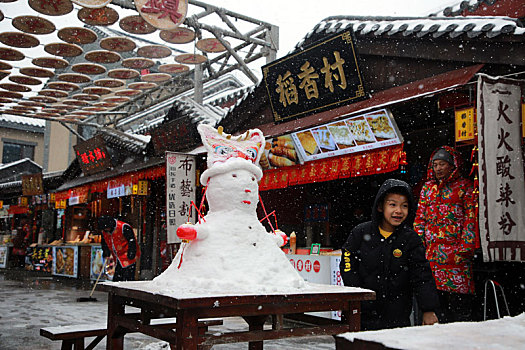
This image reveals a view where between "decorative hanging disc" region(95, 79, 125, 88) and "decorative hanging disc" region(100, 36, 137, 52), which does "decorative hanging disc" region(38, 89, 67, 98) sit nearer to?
"decorative hanging disc" region(95, 79, 125, 88)

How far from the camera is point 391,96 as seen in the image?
7.09 meters

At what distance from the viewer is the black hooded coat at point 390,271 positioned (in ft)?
10.8

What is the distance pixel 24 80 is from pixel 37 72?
0.80 meters

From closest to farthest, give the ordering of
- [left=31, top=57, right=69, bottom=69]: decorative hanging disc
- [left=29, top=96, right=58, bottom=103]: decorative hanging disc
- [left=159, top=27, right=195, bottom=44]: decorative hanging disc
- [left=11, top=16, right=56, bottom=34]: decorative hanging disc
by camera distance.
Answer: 1. [left=11, top=16, right=56, bottom=34]: decorative hanging disc
2. [left=159, top=27, right=195, bottom=44]: decorative hanging disc
3. [left=31, top=57, right=69, bottom=69]: decorative hanging disc
4. [left=29, top=96, right=58, bottom=103]: decorative hanging disc

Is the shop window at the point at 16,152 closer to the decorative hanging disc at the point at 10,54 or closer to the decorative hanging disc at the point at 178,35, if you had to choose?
the decorative hanging disc at the point at 10,54

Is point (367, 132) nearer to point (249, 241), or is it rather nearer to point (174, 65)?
point (249, 241)

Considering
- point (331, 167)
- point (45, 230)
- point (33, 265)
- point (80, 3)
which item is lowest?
point (33, 265)

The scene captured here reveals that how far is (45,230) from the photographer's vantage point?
20281 millimetres

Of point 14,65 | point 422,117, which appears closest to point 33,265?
point 14,65

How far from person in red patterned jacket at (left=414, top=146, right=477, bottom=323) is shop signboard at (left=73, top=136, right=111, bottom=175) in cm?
1078

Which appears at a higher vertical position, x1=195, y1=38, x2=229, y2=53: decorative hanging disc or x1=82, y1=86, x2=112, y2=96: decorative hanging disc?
x1=195, y1=38, x2=229, y2=53: decorative hanging disc

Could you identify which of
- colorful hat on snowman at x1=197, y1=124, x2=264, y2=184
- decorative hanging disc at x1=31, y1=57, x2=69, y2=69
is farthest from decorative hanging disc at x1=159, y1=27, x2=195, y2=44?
colorful hat on snowman at x1=197, y1=124, x2=264, y2=184

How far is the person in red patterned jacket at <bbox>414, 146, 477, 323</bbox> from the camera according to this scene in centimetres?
595

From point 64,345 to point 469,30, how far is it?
19.4 feet
